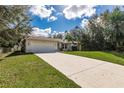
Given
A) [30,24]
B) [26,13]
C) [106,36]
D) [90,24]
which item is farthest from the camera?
A: [90,24]

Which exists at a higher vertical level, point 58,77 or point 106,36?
point 106,36

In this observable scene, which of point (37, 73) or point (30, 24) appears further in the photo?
point (30, 24)

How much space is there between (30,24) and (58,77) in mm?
6214

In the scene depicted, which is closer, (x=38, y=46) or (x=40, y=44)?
(x=38, y=46)

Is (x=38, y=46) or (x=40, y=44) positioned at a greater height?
(x=40, y=44)

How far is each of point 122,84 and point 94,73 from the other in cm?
132

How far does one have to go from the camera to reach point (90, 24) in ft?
52.5
